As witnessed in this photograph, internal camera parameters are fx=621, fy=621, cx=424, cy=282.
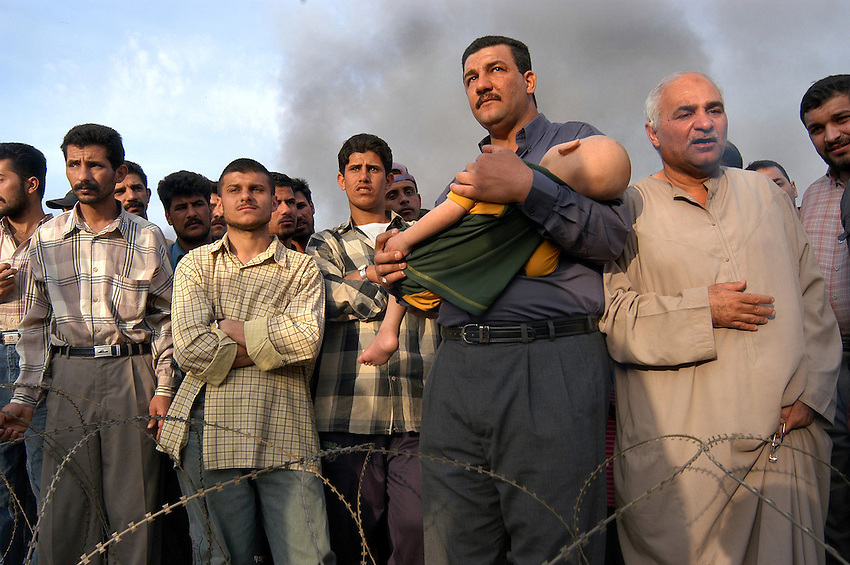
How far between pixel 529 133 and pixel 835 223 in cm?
232

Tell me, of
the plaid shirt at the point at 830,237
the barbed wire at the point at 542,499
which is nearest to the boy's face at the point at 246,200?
the barbed wire at the point at 542,499

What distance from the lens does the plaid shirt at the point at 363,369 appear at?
3658 mm

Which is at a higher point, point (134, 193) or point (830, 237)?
point (134, 193)

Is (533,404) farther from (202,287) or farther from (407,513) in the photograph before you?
(202,287)

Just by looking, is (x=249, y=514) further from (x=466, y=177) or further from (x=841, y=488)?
(x=841, y=488)

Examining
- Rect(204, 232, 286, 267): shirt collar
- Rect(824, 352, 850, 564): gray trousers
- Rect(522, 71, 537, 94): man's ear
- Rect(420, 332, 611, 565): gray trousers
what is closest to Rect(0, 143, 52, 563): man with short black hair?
Rect(204, 232, 286, 267): shirt collar

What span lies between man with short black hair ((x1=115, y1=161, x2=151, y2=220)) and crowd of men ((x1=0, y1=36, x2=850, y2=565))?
97cm

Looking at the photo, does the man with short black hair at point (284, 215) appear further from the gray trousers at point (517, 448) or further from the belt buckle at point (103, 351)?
the gray trousers at point (517, 448)

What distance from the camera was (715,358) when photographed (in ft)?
8.42

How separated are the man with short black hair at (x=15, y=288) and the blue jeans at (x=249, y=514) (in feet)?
4.34

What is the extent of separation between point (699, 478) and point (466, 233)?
4.59ft

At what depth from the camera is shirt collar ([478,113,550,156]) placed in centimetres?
283

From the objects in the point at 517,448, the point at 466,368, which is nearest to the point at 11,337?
the point at 466,368

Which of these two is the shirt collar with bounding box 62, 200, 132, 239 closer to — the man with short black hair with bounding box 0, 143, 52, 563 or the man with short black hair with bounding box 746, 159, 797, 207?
the man with short black hair with bounding box 0, 143, 52, 563
